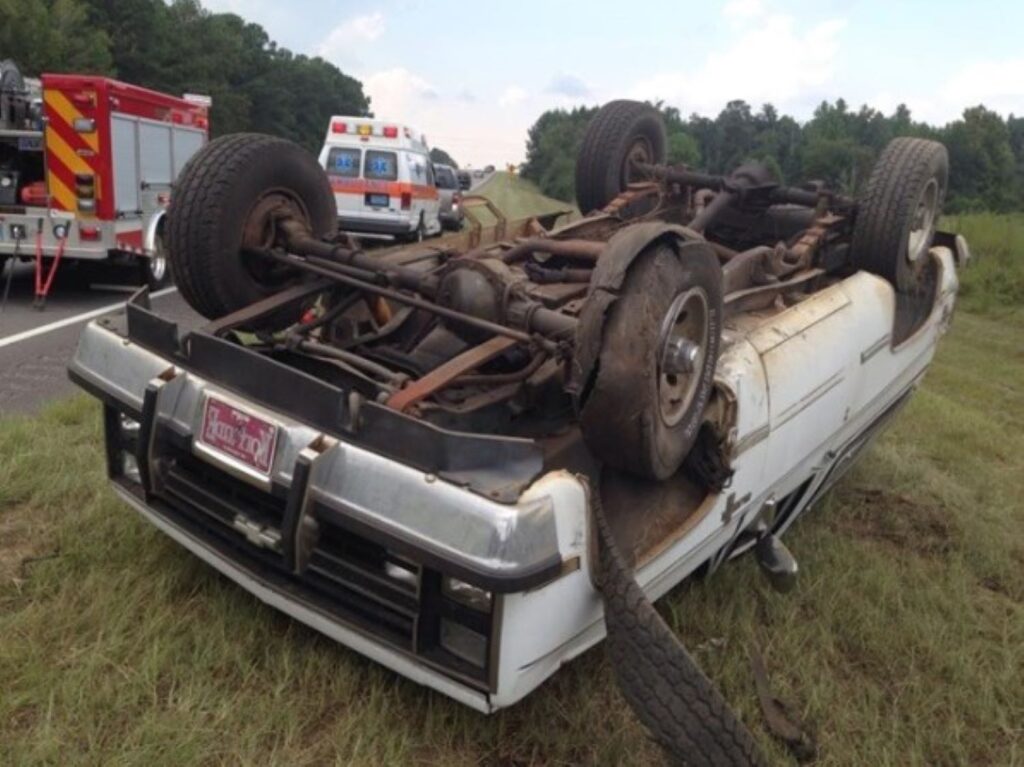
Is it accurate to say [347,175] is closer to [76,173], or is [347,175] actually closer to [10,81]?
[10,81]

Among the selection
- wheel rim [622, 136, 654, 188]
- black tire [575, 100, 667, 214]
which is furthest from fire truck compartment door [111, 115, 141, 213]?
wheel rim [622, 136, 654, 188]

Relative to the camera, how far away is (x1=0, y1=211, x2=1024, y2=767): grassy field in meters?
2.44

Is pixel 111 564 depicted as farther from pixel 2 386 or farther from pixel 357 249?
pixel 2 386

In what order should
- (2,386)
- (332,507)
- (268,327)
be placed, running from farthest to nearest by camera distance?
(2,386), (268,327), (332,507)

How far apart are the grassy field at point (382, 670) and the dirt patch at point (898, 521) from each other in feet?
0.05

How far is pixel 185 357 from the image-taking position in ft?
9.17

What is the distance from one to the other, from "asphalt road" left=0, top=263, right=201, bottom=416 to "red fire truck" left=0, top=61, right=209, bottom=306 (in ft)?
0.74

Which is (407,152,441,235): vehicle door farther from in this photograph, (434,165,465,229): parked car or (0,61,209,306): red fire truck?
(0,61,209,306): red fire truck

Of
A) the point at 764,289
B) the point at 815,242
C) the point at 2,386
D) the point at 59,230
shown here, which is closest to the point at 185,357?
the point at 764,289

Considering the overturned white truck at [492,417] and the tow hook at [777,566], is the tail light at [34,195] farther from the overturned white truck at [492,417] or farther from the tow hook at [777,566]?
the tow hook at [777,566]

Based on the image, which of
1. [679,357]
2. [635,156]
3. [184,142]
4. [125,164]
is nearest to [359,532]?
[679,357]

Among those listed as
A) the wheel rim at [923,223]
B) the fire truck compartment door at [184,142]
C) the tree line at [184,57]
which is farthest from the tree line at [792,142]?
the wheel rim at [923,223]

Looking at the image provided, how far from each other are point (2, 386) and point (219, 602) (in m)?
3.32

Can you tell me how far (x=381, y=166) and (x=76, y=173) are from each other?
7.75 m
